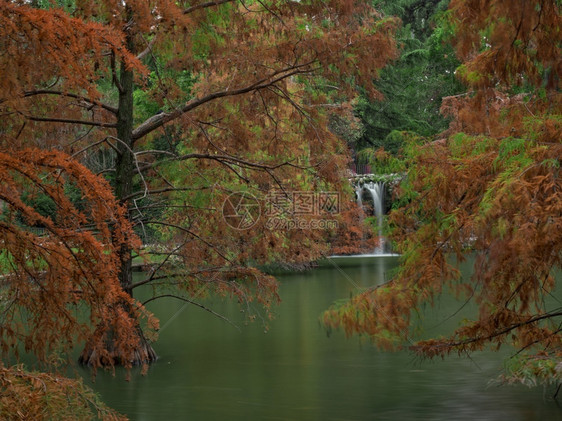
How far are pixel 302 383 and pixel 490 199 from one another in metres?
5.27

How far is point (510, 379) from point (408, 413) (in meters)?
1.46

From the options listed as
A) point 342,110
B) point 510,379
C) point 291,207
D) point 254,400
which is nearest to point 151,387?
point 254,400

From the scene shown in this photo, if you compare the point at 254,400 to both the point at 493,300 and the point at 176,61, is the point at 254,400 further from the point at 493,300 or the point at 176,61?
the point at 176,61

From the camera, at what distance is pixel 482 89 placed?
819 cm

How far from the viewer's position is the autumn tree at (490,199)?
21.8 feet

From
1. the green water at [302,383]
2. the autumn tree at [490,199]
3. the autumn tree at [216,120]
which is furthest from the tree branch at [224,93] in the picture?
the green water at [302,383]

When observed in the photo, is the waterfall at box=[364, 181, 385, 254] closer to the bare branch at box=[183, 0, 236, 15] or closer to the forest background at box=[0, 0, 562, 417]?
the forest background at box=[0, 0, 562, 417]

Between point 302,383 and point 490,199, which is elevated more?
point 490,199

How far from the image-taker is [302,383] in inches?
437

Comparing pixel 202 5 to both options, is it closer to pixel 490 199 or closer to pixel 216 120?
pixel 216 120

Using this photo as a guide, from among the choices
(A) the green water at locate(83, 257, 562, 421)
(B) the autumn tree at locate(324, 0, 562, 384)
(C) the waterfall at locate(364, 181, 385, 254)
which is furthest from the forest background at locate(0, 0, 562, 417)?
(C) the waterfall at locate(364, 181, 385, 254)

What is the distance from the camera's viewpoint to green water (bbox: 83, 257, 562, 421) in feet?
31.0

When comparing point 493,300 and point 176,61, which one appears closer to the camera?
point 493,300

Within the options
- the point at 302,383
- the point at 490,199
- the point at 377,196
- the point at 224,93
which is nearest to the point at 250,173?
the point at 224,93
